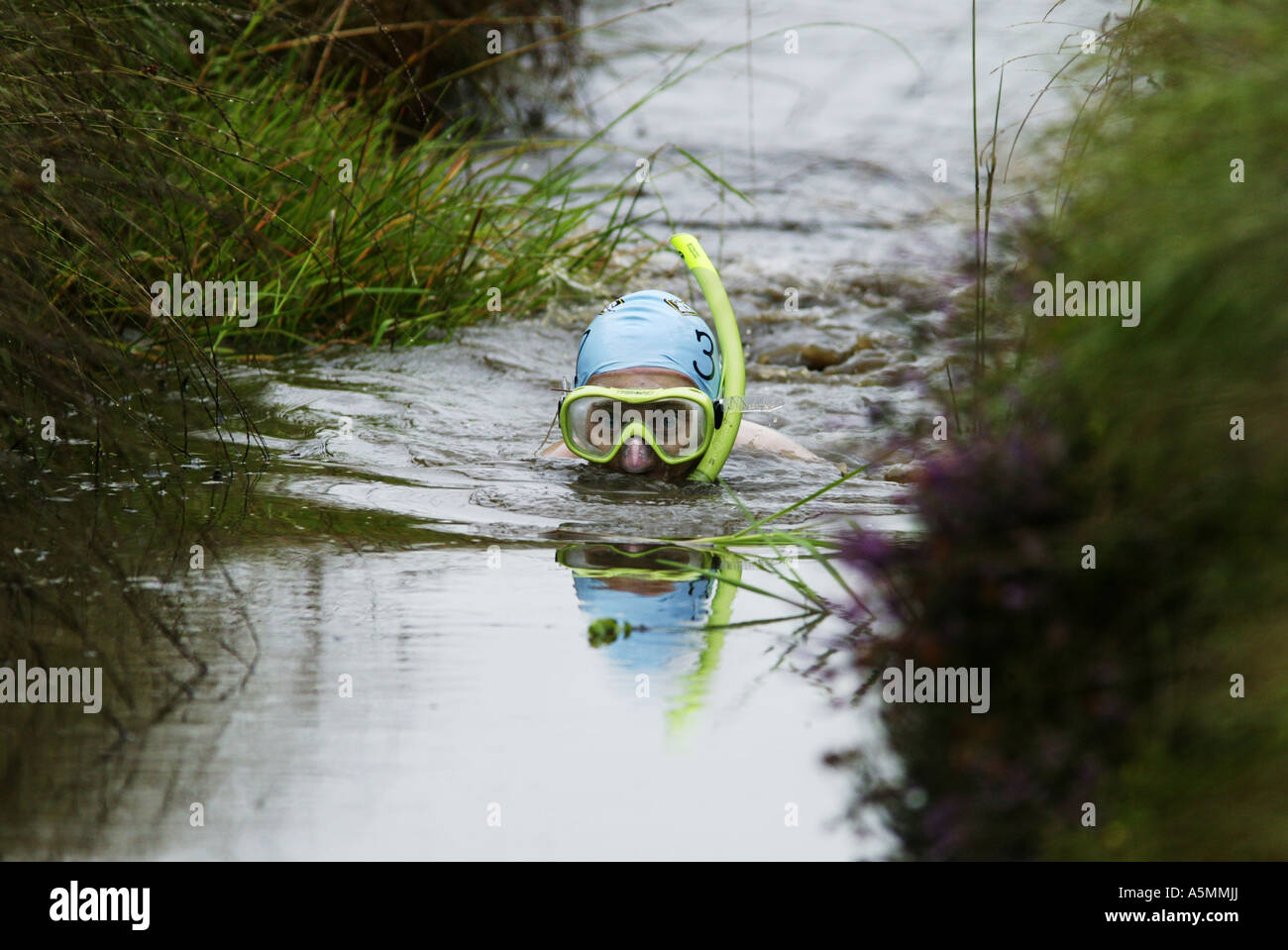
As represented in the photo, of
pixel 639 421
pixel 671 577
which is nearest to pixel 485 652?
pixel 671 577

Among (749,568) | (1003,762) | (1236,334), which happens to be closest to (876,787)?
(1003,762)

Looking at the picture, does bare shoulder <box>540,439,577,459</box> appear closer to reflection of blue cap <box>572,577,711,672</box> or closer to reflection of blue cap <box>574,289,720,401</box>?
reflection of blue cap <box>574,289,720,401</box>

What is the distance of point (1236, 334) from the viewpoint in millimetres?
2684

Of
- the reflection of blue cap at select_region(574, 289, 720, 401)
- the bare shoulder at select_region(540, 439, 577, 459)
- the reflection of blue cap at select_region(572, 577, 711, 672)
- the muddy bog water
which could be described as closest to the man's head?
the reflection of blue cap at select_region(574, 289, 720, 401)

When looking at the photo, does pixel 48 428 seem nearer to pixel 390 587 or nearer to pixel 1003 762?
pixel 390 587

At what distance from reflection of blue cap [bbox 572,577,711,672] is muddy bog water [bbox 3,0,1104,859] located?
0.01m

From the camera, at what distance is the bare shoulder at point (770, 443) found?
643 cm

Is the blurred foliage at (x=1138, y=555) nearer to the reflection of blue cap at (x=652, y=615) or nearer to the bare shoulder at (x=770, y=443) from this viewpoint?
the reflection of blue cap at (x=652, y=615)

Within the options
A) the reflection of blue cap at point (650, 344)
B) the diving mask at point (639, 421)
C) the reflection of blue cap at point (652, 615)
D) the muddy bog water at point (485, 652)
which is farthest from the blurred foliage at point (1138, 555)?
the reflection of blue cap at point (650, 344)

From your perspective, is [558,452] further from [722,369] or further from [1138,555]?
[1138,555]

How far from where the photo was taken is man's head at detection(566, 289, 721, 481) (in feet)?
18.2

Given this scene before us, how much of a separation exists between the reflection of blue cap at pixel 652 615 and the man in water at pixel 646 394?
1458 mm

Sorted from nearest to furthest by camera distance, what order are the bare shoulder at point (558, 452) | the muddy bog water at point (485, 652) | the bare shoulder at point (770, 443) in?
the muddy bog water at point (485, 652) → the bare shoulder at point (558, 452) → the bare shoulder at point (770, 443)
